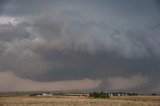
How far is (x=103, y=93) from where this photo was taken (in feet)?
339

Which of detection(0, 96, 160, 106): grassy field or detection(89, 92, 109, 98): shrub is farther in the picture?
detection(89, 92, 109, 98): shrub

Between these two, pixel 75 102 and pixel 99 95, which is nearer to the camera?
pixel 75 102

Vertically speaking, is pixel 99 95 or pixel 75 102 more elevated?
pixel 99 95

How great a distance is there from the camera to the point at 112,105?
55094mm

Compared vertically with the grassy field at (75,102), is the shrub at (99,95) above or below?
above

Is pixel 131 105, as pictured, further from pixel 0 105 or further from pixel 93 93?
pixel 93 93

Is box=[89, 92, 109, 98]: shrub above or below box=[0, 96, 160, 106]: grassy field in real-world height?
above

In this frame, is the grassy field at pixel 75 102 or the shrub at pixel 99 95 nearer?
the grassy field at pixel 75 102

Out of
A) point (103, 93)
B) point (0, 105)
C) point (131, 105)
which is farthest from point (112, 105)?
point (103, 93)

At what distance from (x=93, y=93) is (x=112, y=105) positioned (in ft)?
161

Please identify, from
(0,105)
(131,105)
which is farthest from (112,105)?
(0,105)

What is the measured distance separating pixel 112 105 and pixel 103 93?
48.3 m

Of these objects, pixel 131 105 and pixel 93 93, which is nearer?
pixel 131 105

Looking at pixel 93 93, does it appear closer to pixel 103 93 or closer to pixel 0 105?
pixel 103 93
